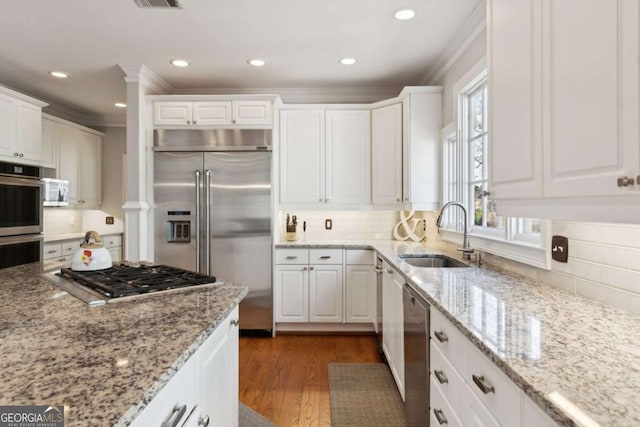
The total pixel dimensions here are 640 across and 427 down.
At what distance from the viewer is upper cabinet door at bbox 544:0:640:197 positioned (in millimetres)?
824

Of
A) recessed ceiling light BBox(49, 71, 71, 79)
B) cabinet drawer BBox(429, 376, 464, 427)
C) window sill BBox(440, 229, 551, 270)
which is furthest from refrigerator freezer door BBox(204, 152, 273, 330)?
cabinet drawer BBox(429, 376, 464, 427)

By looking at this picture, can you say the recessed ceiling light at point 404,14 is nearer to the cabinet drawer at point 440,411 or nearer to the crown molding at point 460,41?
the crown molding at point 460,41

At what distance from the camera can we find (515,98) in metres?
1.33

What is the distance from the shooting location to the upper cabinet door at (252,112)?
347 cm

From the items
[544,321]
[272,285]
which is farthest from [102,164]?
[544,321]

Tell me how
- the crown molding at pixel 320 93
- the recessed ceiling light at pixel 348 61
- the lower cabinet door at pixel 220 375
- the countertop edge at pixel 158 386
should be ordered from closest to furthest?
the countertop edge at pixel 158 386 < the lower cabinet door at pixel 220 375 < the recessed ceiling light at pixel 348 61 < the crown molding at pixel 320 93

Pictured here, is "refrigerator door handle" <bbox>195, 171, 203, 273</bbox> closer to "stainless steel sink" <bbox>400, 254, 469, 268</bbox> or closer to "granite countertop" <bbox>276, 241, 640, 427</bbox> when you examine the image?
"stainless steel sink" <bbox>400, 254, 469, 268</bbox>

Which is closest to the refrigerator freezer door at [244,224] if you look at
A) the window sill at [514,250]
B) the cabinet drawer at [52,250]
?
the window sill at [514,250]

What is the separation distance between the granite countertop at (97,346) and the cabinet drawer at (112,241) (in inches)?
141

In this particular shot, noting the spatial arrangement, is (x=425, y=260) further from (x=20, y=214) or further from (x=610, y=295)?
(x=20, y=214)

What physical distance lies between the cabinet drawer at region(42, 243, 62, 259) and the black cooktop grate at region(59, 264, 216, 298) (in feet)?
8.64

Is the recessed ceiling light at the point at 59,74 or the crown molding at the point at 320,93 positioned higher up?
the recessed ceiling light at the point at 59,74

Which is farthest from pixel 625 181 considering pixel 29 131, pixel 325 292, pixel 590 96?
pixel 29 131

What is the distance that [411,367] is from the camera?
1869mm
